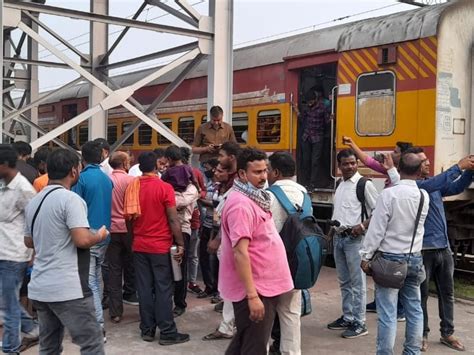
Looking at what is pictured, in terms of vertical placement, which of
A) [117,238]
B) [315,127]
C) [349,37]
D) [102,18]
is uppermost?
[349,37]

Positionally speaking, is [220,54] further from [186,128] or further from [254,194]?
[186,128]

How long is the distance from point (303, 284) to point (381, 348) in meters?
0.85

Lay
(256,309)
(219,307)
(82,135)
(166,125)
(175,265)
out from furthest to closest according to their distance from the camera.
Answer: (82,135)
(166,125)
(219,307)
(175,265)
(256,309)

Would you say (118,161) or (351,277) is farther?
(118,161)

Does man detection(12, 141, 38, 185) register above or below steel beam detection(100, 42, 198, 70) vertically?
below

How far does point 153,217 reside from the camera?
209 inches

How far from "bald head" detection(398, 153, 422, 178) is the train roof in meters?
Result: 4.10

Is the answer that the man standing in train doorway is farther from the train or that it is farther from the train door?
the train

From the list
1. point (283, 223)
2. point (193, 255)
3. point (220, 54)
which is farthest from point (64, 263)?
point (220, 54)

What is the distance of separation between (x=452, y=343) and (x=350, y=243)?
4.12 ft

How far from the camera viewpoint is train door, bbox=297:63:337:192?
9703mm

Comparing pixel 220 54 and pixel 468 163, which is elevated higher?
pixel 220 54

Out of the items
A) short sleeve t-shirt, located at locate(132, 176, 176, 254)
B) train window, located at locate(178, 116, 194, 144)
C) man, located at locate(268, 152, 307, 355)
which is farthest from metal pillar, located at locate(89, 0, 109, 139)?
man, located at locate(268, 152, 307, 355)

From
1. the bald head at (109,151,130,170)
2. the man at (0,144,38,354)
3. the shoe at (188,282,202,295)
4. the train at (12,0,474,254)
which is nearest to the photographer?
the man at (0,144,38,354)
